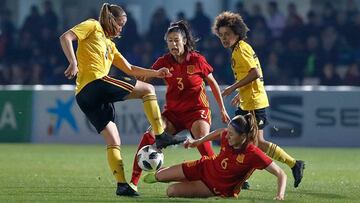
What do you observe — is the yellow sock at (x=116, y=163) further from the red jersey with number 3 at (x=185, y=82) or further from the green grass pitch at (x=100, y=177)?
the red jersey with number 3 at (x=185, y=82)

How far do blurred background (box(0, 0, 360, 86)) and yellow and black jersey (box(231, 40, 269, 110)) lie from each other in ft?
38.2

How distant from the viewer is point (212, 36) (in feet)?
84.0

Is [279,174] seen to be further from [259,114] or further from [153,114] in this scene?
[259,114]

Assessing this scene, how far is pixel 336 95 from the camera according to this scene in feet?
71.6

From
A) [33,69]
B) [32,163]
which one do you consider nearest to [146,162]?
[32,163]

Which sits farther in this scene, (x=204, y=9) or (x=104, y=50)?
(x=204, y=9)

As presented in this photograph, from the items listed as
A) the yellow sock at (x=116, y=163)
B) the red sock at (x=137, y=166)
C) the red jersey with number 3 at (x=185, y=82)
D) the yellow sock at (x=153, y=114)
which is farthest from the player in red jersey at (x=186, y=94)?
the yellow sock at (x=116, y=163)

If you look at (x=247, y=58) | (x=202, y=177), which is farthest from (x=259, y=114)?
(x=202, y=177)

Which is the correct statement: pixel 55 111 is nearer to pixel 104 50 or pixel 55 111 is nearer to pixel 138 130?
pixel 138 130

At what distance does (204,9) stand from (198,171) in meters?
15.4

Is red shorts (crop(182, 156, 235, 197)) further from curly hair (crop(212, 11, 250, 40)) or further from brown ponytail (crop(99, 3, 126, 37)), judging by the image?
curly hair (crop(212, 11, 250, 40))

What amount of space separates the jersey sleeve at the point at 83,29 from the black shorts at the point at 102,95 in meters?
0.47

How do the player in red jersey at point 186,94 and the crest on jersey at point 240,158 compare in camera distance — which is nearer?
the crest on jersey at point 240,158

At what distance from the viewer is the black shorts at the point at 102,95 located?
11484 mm
